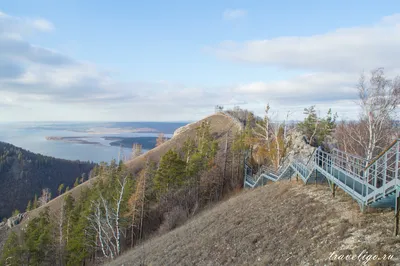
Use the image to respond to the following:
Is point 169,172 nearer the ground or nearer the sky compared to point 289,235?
nearer the ground

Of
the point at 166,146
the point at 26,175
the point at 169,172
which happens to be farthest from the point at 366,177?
the point at 26,175

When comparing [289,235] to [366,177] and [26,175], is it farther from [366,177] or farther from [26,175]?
[26,175]

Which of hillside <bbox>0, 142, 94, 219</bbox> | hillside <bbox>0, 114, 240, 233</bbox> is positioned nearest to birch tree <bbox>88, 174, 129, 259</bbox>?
hillside <bbox>0, 114, 240, 233</bbox>

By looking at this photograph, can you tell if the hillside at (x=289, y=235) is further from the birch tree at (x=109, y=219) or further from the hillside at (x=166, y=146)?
the hillside at (x=166, y=146)

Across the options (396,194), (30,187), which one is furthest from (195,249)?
(30,187)

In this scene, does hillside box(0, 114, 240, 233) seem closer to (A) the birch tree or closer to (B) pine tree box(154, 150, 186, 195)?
(B) pine tree box(154, 150, 186, 195)

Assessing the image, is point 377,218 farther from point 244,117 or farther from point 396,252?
point 244,117

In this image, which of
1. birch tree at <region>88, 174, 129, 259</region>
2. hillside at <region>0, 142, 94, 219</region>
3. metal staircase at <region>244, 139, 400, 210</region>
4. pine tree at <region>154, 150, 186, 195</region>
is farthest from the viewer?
hillside at <region>0, 142, 94, 219</region>
